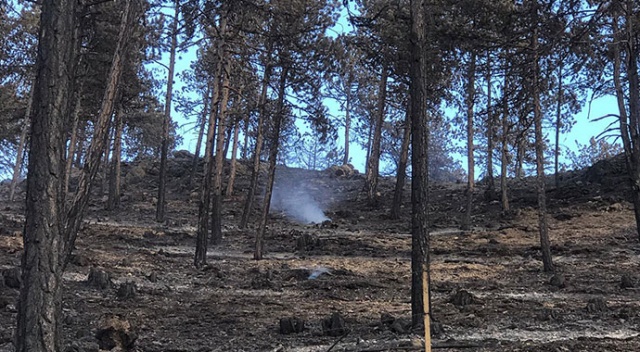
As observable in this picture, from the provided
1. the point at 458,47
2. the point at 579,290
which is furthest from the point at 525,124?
the point at 579,290

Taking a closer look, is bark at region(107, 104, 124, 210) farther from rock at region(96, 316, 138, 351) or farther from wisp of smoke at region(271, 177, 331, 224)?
rock at region(96, 316, 138, 351)

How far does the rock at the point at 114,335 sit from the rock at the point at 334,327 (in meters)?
2.54

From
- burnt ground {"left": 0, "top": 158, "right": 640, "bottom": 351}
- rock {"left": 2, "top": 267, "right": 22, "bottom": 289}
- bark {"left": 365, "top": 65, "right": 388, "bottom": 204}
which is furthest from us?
bark {"left": 365, "top": 65, "right": 388, "bottom": 204}

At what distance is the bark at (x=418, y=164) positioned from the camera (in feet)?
22.7

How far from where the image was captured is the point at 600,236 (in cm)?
1648

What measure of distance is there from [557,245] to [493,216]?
6102 mm

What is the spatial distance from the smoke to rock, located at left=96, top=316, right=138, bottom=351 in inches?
780

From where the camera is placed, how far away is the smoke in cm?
2761

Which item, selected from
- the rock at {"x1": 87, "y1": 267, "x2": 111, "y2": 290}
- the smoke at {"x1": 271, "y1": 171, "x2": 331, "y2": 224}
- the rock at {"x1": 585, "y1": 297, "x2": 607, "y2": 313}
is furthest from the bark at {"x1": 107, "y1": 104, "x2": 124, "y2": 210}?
the rock at {"x1": 585, "y1": 297, "x2": 607, "y2": 313}

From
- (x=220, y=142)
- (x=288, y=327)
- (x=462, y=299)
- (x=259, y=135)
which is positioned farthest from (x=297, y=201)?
(x=288, y=327)

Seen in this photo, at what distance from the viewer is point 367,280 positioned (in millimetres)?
11734

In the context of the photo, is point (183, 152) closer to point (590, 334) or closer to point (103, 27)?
point (103, 27)

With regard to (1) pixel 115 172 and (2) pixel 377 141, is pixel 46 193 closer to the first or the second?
(2) pixel 377 141

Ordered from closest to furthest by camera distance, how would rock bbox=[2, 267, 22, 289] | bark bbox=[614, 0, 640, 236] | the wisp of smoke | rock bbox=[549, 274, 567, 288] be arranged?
rock bbox=[2, 267, 22, 289] → bark bbox=[614, 0, 640, 236] → rock bbox=[549, 274, 567, 288] → the wisp of smoke
